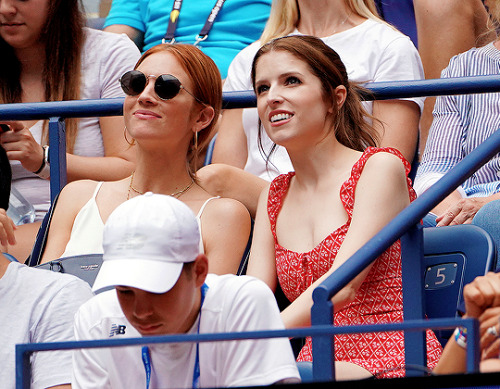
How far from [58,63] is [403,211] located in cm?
180

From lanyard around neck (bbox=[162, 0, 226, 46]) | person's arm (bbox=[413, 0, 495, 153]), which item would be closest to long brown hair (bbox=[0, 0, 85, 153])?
lanyard around neck (bbox=[162, 0, 226, 46])

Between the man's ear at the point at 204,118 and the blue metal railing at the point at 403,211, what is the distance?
3.4 inches

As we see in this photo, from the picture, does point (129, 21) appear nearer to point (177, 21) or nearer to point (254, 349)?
point (177, 21)

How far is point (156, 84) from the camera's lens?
2.84 m

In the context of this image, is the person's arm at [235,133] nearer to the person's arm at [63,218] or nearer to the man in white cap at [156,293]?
the person's arm at [63,218]

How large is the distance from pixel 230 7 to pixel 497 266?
1959 mm

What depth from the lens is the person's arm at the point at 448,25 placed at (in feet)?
12.3

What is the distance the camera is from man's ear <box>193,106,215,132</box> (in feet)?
9.62

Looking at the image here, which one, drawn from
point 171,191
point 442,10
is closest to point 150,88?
point 171,191

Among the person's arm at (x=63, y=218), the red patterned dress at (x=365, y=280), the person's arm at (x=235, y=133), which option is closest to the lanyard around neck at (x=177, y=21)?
the person's arm at (x=235, y=133)

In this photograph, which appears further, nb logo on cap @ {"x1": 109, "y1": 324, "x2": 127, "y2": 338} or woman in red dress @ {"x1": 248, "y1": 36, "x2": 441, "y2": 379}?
woman in red dress @ {"x1": 248, "y1": 36, "x2": 441, "y2": 379}

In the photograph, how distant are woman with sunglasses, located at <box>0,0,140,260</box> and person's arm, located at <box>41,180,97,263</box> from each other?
39cm

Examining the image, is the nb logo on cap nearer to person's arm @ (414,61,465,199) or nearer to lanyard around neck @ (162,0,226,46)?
person's arm @ (414,61,465,199)

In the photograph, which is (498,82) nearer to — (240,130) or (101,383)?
(240,130)
